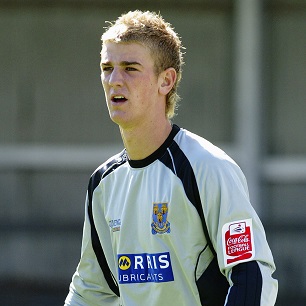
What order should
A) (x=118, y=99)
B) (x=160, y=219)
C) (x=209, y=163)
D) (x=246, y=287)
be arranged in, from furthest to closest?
1. (x=118, y=99)
2. (x=160, y=219)
3. (x=209, y=163)
4. (x=246, y=287)

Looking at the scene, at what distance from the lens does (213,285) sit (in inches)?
156

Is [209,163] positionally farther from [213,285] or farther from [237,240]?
[213,285]

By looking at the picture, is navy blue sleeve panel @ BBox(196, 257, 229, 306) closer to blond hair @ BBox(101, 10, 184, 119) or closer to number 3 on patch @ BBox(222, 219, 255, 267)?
number 3 on patch @ BBox(222, 219, 255, 267)

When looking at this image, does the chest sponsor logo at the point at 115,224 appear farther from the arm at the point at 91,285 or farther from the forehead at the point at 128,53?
the forehead at the point at 128,53

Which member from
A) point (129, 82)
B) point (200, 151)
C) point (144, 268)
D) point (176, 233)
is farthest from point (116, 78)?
point (144, 268)

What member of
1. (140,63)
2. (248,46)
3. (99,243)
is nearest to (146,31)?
(140,63)

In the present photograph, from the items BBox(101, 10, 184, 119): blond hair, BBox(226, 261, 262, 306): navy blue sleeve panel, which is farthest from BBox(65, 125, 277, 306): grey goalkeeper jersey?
BBox(101, 10, 184, 119): blond hair

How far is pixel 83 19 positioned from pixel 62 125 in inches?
43.0

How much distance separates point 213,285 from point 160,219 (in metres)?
0.36

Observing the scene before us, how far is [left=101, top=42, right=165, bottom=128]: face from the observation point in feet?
13.6

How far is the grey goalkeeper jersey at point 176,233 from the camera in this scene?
3.82 m

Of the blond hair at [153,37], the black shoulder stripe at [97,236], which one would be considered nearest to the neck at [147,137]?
the blond hair at [153,37]

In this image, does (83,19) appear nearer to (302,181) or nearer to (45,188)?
(45,188)

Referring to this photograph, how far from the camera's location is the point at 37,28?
9.73m
